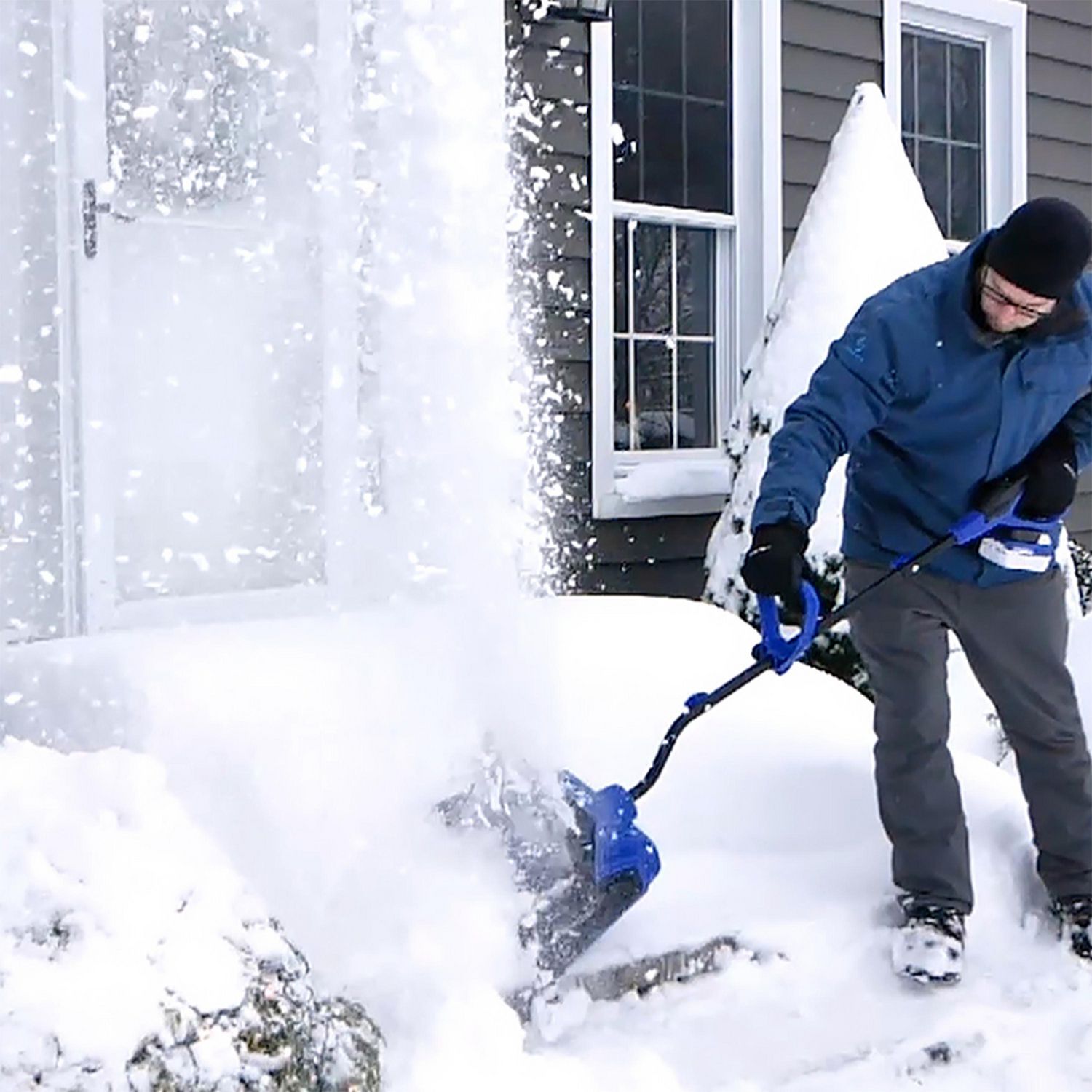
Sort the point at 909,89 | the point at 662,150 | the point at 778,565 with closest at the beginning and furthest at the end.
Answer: the point at 778,565, the point at 662,150, the point at 909,89

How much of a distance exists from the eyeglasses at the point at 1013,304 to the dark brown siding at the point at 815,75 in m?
3.37

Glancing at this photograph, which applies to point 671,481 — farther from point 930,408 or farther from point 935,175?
point 930,408

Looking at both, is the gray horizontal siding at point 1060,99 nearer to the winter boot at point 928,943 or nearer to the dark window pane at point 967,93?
the dark window pane at point 967,93

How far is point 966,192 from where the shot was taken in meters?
7.52

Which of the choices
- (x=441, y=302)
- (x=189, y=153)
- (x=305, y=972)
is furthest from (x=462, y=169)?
(x=305, y=972)

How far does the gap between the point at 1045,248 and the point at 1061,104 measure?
18.0ft

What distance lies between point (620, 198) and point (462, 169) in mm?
1046

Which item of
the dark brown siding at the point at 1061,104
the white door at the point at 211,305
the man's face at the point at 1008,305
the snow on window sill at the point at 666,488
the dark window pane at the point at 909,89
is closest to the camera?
the man's face at the point at 1008,305

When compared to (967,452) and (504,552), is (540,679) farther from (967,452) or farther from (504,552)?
(504,552)

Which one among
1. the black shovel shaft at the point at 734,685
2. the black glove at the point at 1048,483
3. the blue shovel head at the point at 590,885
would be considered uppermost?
the black glove at the point at 1048,483

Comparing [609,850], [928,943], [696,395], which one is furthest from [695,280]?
[609,850]

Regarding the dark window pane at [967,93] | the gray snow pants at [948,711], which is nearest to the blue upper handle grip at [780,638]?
the gray snow pants at [948,711]

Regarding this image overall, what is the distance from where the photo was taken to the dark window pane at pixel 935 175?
7258 mm

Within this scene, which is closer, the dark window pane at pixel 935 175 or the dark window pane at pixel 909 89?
the dark window pane at pixel 909 89
